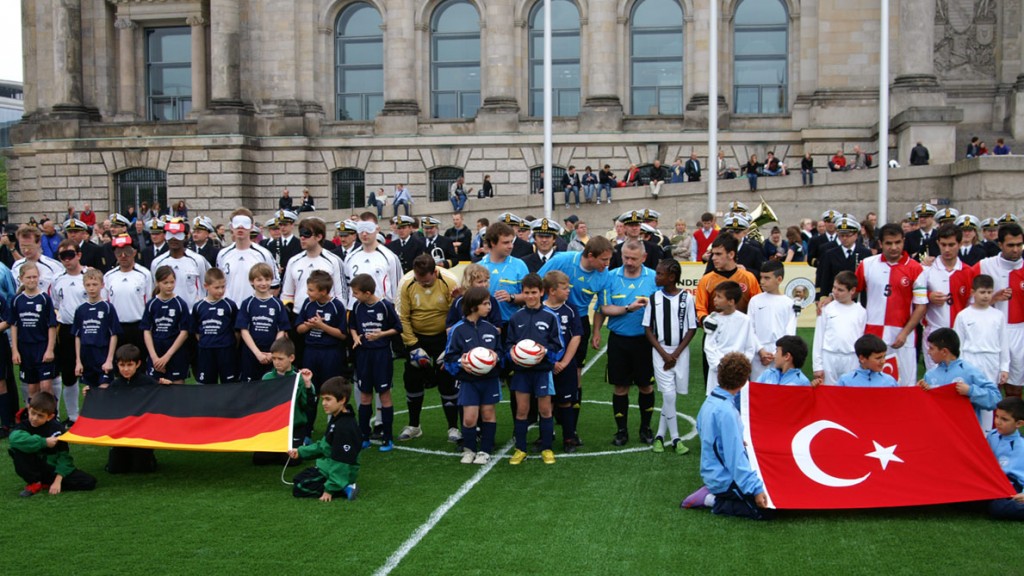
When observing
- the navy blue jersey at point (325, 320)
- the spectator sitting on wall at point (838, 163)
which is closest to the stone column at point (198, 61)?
the spectator sitting on wall at point (838, 163)

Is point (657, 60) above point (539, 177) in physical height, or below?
above

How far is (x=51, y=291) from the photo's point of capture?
40.5 feet

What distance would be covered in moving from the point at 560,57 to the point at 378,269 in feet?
91.1

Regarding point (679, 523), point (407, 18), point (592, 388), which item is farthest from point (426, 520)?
point (407, 18)

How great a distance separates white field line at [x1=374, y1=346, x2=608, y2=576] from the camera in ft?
23.6

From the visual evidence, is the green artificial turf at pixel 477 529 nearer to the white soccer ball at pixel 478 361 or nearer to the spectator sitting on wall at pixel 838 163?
the white soccer ball at pixel 478 361

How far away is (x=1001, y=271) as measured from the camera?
11242 mm

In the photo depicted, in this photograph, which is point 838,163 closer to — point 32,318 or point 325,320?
point 325,320

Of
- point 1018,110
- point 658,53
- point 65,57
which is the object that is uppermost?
point 65,57

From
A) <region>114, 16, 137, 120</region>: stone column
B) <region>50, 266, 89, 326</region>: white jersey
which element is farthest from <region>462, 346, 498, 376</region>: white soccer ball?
<region>114, 16, 137, 120</region>: stone column

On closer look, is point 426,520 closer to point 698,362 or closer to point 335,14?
point 698,362

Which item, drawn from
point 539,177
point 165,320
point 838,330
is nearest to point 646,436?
point 838,330

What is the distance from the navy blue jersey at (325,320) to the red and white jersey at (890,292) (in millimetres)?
5263

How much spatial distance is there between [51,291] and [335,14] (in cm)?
2964
